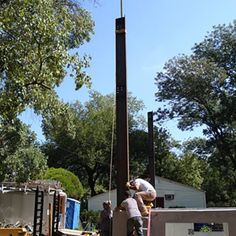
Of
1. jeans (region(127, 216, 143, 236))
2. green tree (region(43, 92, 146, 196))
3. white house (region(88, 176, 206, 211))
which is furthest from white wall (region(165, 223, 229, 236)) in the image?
green tree (region(43, 92, 146, 196))

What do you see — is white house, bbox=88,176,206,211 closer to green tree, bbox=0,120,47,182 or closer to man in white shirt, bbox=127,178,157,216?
green tree, bbox=0,120,47,182

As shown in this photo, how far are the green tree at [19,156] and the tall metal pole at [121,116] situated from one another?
53.0 ft

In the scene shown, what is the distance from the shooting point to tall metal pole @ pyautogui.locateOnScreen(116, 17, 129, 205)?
9.98m

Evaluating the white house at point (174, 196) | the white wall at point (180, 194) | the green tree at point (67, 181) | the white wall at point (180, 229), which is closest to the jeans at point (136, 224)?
the white wall at point (180, 229)

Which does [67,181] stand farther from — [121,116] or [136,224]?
[136,224]

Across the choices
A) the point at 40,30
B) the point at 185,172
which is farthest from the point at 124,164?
the point at 185,172

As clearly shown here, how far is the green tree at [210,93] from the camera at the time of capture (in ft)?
135

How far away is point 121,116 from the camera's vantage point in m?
10.2

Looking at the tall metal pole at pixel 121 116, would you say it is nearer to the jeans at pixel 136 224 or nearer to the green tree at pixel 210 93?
the jeans at pixel 136 224

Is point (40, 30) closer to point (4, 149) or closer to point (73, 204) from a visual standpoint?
point (4, 149)

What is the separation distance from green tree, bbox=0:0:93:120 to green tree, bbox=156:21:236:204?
29331 millimetres

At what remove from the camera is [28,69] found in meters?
12.0

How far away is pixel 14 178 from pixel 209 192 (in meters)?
36.6

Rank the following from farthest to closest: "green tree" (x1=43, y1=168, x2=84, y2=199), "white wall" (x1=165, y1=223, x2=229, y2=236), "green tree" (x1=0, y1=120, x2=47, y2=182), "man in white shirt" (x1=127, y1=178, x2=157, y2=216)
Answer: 1. "green tree" (x1=43, y1=168, x2=84, y2=199)
2. "green tree" (x1=0, y1=120, x2=47, y2=182)
3. "man in white shirt" (x1=127, y1=178, x2=157, y2=216)
4. "white wall" (x1=165, y1=223, x2=229, y2=236)
